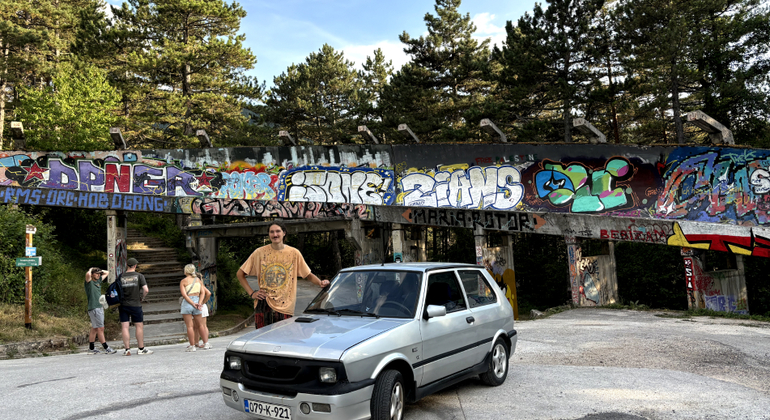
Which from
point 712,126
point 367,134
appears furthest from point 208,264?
point 712,126

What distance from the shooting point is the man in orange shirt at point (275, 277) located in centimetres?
644

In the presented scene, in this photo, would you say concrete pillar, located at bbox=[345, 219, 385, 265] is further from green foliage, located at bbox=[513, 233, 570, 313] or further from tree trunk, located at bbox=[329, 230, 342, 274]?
tree trunk, located at bbox=[329, 230, 342, 274]

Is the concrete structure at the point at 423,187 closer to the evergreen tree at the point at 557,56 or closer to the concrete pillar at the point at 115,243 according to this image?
the concrete pillar at the point at 115,243

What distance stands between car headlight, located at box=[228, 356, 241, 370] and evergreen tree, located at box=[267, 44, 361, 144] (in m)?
34.9

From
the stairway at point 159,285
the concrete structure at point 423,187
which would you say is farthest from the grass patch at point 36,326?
the concrete structure at point 423,187

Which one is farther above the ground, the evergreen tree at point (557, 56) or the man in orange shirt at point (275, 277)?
the evergreen tree at point (557, 56)

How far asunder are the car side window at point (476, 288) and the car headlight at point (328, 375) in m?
2.29

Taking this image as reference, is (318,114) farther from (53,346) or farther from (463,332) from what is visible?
(463,332)

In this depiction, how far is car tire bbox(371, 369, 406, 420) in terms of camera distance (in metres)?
4.29

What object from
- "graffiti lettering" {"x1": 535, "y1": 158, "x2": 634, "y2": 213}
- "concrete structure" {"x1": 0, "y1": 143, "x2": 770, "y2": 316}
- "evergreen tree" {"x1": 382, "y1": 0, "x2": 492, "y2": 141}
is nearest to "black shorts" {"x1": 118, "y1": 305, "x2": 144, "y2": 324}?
"concrete structure" {"x1": 0, "y1": 143, "x2": 770, "y2": 316}

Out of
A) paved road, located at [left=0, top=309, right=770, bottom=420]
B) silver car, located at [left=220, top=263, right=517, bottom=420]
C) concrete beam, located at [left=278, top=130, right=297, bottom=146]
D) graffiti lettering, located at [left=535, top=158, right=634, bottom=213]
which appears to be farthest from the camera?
concrete beam, located at [left=278, top=130, right=297, bottom=146]

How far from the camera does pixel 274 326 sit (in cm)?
532

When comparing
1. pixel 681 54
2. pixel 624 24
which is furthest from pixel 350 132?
pixel 681 54

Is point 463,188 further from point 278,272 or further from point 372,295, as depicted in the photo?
point 372,295
